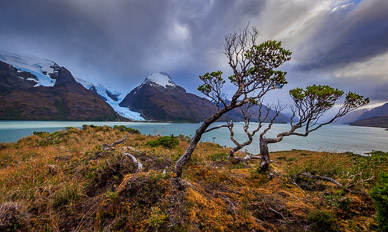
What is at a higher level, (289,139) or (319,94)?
(319,94)

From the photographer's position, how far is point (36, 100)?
152m

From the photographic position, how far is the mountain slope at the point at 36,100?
128038 mm

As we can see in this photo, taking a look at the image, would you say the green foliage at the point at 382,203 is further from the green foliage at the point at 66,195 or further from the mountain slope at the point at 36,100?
the mountain slope at the point at 36,100

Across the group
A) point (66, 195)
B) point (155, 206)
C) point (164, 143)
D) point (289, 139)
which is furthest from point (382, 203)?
point (289, 139)

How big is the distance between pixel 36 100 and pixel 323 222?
225074 millimetres

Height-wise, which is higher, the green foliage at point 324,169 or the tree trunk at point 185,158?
the tree trunk at point 185,158

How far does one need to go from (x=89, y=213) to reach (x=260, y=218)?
3634 millimetres

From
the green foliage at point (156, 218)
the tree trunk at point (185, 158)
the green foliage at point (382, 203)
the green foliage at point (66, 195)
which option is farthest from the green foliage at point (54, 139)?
the green foliage at point (382, 203)

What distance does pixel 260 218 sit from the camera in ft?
10.8

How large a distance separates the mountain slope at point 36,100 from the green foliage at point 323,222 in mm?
174891

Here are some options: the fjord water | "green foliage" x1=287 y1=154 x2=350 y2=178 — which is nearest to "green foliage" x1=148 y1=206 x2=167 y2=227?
"green foliage" x1=287 y1=154 x2=350 y2=178

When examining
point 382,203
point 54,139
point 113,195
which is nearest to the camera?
point 382,203

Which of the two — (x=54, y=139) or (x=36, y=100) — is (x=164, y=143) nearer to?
(x=54, y=139)

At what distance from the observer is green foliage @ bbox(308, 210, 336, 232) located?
298 centimetres
